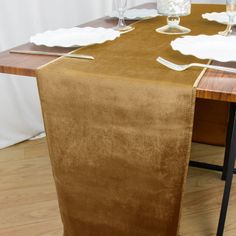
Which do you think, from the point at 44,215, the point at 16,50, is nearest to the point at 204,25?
the point at 16,50

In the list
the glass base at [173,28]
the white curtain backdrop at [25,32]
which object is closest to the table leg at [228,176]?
the glass base at [173,28]

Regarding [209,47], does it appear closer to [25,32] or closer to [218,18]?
[218,18]

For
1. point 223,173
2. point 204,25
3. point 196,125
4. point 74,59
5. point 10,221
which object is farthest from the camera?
point 196,125

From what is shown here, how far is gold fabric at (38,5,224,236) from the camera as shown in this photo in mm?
854

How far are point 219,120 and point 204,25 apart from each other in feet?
2.00

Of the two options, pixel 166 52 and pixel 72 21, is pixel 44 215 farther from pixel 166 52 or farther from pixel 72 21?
pixel 72 21

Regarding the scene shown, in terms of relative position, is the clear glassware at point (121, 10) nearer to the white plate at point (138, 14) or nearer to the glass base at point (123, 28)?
the glass base at point (123, 28)

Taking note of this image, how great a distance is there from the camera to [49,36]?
3.81 ft

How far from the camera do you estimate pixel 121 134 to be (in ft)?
3.07

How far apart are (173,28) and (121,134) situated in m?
0.54

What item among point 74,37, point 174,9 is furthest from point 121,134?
point 174,9

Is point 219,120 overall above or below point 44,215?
above

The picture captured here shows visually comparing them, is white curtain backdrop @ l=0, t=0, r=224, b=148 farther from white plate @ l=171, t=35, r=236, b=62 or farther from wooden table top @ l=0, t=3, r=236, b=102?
white plate @ l=171, t=35, r=236, b=62

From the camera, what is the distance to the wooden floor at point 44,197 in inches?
56.8
